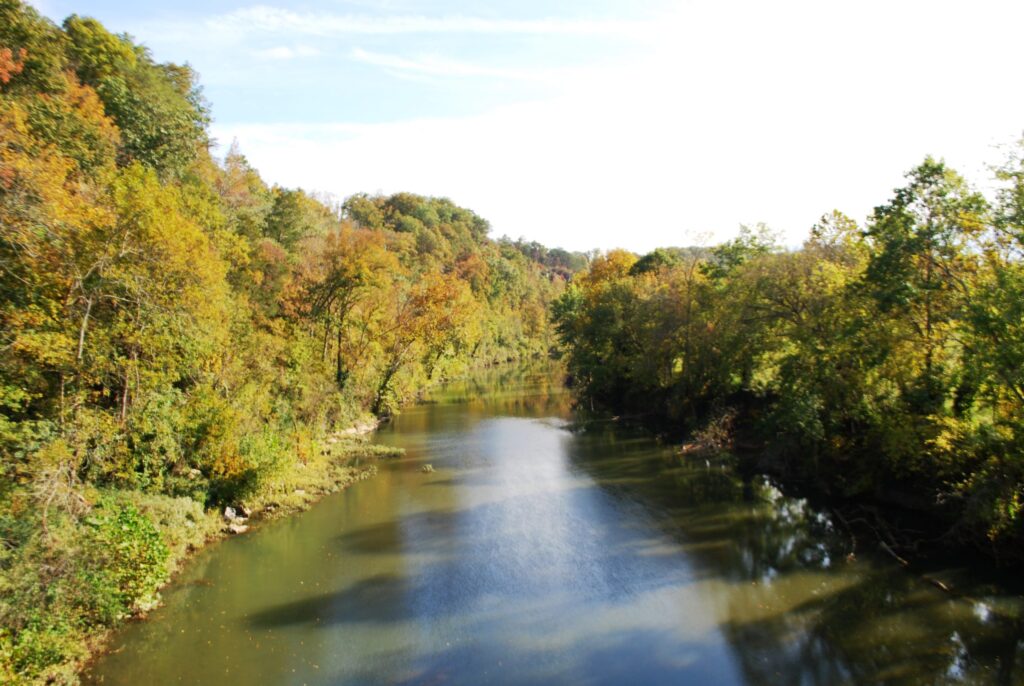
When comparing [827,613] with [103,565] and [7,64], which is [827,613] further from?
[7,64]

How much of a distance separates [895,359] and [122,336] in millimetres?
23388

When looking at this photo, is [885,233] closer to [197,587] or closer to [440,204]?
[197,587]

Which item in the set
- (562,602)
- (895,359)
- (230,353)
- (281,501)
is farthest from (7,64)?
(895,359)

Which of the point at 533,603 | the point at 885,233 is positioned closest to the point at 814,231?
the point at 885,233

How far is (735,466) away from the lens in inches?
1013

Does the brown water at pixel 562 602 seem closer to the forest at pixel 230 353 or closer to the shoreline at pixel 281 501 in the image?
the shoreline at pixel 281 501

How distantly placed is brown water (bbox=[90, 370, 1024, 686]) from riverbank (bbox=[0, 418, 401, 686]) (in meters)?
0.61

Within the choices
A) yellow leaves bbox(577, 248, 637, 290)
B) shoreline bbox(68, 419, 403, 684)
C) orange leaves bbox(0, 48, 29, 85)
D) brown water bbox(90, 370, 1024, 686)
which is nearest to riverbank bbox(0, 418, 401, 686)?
shoreline bbox(68, 419, 403, 684)

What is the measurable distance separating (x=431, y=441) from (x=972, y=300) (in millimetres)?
25129

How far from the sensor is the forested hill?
1227 centimetres

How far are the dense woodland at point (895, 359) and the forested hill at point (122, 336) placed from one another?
63.1 ft

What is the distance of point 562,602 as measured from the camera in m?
14.3

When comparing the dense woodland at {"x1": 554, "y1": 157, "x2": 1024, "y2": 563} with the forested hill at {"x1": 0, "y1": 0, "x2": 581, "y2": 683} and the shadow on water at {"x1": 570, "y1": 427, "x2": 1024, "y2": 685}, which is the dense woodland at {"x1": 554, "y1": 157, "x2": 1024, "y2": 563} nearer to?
the shadow on water at {"x1": 570, "y1": 427, "x2": 1024, "y2": 685}

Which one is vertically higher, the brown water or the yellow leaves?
the yellow leaves
